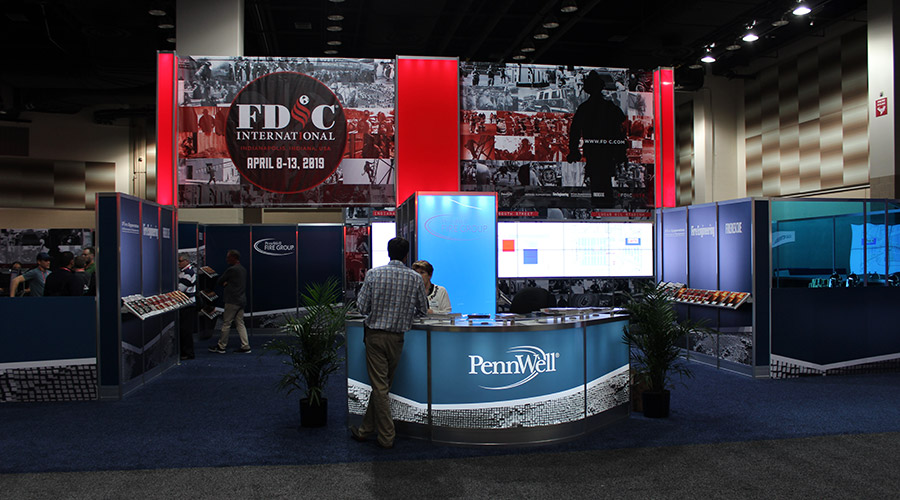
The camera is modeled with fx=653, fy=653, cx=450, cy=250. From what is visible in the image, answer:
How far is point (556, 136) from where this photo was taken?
7742 millimetres

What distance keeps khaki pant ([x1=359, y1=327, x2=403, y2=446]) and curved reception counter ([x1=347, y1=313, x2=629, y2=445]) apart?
0.70 feet

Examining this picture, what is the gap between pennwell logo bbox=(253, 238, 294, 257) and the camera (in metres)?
11.1

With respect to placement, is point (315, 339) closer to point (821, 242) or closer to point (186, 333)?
point (186, 333)

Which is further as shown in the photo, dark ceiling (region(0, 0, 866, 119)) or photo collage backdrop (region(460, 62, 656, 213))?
dark ceiling (region(0, 0, 866, 119))

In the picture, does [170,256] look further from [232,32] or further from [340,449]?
[340,449]

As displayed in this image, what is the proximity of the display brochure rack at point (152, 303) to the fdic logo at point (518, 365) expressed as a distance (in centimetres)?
361

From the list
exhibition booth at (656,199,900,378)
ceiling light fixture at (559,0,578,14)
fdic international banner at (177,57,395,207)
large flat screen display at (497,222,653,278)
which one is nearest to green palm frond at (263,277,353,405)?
fdic international banner at (177,57,395,207)

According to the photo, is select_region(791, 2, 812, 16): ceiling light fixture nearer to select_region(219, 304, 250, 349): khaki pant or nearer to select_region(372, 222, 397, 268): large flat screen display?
select_region(372, 222, 397, 268): large flat screen display

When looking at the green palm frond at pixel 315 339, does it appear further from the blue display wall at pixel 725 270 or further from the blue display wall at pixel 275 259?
the blue display wall at pixel 275 259

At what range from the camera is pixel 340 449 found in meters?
4.43

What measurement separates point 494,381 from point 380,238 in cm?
660

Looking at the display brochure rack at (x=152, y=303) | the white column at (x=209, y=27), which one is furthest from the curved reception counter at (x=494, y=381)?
the white column at (x=209, y=27)

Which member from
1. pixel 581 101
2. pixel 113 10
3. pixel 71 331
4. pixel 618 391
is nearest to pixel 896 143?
pixel 581 101

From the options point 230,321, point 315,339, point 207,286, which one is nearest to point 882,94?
point 315,339
